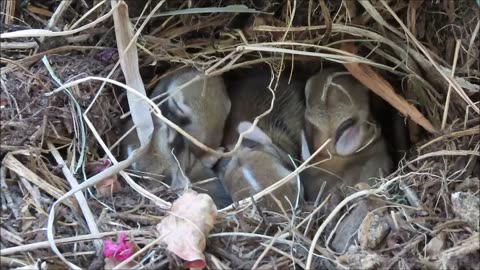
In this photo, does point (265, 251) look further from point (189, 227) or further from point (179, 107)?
point (179, 107)

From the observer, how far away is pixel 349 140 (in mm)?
2143

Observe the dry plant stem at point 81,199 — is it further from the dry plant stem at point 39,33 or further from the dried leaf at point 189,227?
the dry plant stem at point 39,33

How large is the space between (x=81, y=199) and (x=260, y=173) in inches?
18.9

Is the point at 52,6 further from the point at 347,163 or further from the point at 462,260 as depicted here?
the point at 462,260

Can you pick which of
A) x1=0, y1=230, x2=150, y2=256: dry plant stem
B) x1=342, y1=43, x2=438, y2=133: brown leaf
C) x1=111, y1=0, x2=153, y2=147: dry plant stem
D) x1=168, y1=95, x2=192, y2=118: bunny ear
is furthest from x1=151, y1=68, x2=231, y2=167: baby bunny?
x1=0, y1=230, x2=150, y2=256: dry plant stem

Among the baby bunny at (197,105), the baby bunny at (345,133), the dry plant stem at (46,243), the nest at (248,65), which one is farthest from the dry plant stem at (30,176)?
the baby bunny at (345,133)

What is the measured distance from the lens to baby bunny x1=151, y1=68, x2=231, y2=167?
6.91ft

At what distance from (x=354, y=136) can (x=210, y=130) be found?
38 cm

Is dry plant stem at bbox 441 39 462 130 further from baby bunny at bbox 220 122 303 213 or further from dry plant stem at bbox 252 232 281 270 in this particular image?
dry plant stem at bbox 252 232 281 270

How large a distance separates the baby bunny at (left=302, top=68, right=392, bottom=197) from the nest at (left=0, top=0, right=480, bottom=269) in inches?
3.1

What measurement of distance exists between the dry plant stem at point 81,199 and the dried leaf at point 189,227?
0.45ft

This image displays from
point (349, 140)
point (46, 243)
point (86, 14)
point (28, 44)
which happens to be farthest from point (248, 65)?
point (46, 243)

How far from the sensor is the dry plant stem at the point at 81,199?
1.70 meters

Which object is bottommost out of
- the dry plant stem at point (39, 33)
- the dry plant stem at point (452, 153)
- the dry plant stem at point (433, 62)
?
the dry plant stem at point (452, 153)
